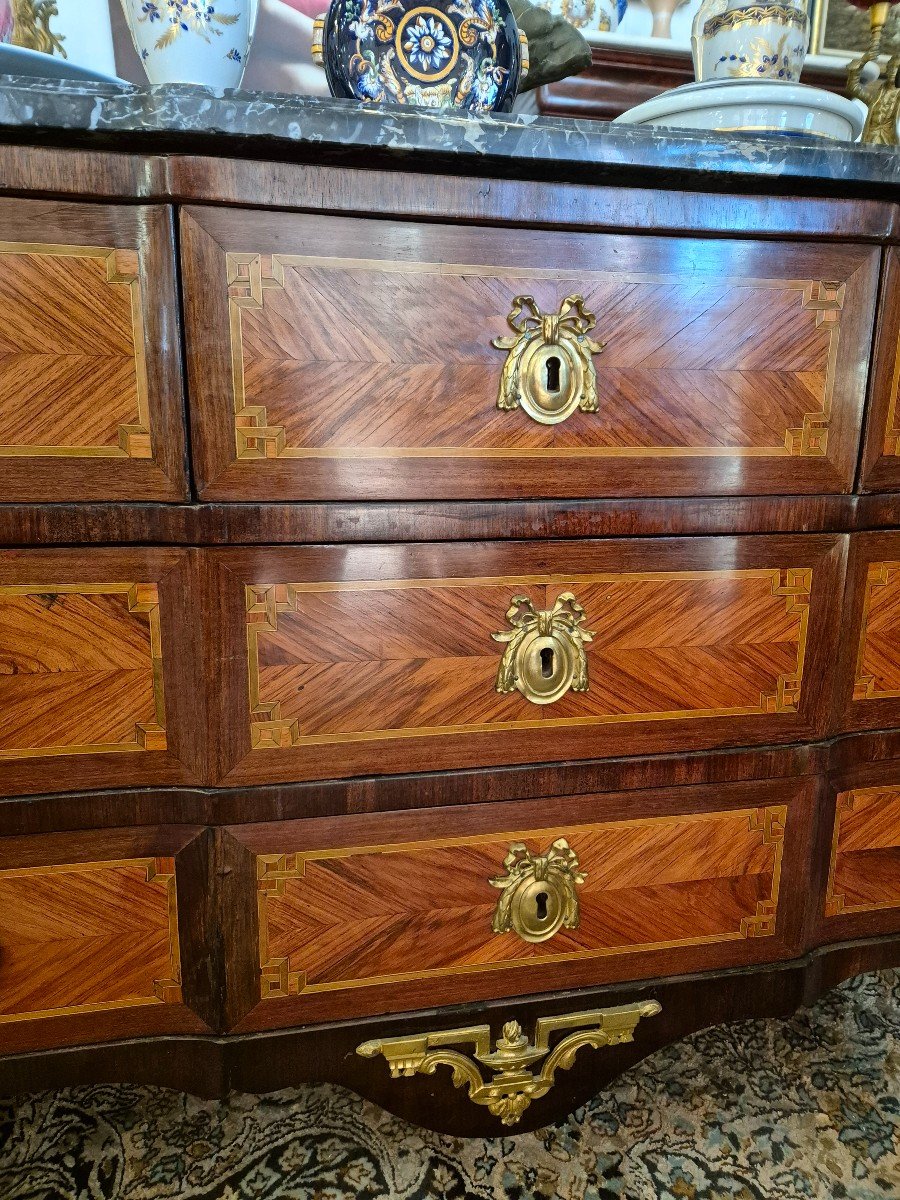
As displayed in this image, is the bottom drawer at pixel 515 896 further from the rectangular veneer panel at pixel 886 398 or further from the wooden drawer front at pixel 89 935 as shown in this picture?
the rectangular veneer panel at pixel 886 398

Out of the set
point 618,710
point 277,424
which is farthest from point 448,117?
point 618,710

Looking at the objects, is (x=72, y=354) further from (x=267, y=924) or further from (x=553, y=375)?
(x=267, y=924)

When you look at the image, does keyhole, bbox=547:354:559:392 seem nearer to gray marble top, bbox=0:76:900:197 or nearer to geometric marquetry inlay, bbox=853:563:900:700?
gray marble top, bbox=0:76:900:197

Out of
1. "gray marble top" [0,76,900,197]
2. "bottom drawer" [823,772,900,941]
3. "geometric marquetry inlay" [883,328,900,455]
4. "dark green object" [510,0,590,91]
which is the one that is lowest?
"bottom drawer" [823,772,900,941]

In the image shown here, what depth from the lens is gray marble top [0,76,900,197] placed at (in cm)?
43

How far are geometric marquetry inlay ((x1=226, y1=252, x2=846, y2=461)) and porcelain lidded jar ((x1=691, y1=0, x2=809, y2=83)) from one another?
0.26 metres

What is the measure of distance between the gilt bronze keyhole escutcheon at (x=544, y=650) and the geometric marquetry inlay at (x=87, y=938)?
0.29 metres

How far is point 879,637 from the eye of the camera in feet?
2.03

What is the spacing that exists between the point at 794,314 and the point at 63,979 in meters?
0.73

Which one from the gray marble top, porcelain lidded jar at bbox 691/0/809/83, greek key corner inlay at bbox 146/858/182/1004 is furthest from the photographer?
porcelain lidded jar at bbox 691/0/809/83

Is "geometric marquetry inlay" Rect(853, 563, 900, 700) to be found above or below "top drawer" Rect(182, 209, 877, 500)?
below

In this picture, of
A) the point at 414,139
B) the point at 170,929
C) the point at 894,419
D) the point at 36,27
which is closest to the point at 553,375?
the point at 414,139

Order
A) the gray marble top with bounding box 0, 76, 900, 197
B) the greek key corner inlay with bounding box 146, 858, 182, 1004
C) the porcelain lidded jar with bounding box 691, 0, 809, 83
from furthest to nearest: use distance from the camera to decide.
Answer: the porcelain lidded jar with bounding box 691, 0, 809, 83 → the greek key corner inlay with bounding box 146, 858, 182, 1004 → the gray marble top with bounding box 0, 76, 900, 197

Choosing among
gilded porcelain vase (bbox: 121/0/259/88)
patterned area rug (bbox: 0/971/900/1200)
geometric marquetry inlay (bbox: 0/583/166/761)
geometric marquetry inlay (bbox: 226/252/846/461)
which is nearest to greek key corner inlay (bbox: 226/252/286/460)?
geometric marquetry inlay (bbox: 226/252/846/461)
